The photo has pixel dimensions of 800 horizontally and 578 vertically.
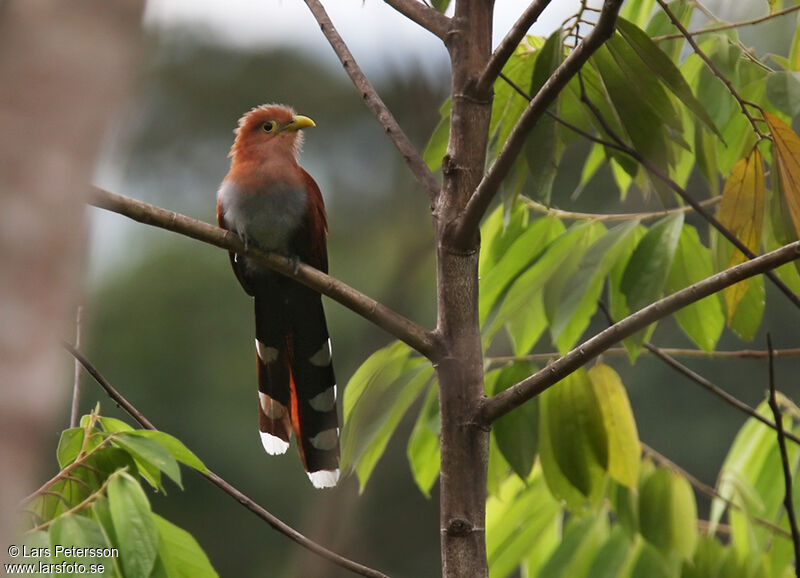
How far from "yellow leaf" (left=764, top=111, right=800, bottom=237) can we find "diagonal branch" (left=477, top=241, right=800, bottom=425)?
53 centimetres

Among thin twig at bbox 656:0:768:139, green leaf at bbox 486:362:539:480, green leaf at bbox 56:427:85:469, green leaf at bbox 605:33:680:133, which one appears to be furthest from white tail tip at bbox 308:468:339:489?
thin twig at bbox 656:0:768:139

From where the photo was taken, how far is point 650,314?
174 cm

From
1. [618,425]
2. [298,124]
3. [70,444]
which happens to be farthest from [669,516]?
[298,124]

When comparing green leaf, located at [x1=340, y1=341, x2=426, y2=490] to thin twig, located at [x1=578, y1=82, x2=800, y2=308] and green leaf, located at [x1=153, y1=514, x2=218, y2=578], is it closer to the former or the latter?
green leaf, located at [x1=153, y1=514, x2=218, y2=578]

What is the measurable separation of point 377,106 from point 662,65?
2.14 feet

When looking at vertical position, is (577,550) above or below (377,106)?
below

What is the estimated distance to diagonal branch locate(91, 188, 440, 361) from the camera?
1919mm

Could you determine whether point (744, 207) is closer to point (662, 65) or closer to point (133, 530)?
point (662, 65)

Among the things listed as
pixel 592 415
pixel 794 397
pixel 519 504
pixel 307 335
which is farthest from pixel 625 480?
pixel 794 397

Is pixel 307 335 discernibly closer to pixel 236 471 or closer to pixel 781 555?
pixel 781 555

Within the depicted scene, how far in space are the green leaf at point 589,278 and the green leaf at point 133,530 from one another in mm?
1118

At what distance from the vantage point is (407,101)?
1.94 metres

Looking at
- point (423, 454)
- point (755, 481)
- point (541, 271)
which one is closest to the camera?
point (541, 271)

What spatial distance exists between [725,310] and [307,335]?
1.50 meters
